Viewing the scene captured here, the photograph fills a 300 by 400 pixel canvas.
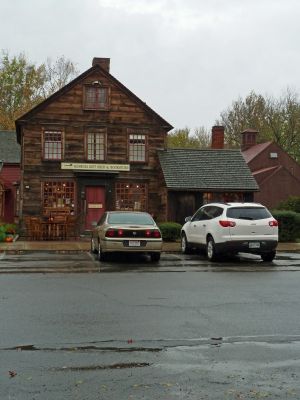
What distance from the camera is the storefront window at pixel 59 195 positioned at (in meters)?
25.6

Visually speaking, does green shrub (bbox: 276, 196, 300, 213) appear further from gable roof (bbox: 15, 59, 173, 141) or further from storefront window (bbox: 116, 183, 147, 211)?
storefront window (bbox: 116, 183, 147, 211)

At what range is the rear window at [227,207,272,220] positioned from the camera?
15750 millimetres

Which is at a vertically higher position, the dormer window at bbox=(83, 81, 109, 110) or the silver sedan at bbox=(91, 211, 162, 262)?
Result: the dormer window at bbox=(83, 81, 109, 110)

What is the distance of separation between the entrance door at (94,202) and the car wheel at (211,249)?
1037 centimetres

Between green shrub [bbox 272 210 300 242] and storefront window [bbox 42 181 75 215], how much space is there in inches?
366

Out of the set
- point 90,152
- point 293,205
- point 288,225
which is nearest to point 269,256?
point 288,225

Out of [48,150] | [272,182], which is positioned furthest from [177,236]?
[272,182]

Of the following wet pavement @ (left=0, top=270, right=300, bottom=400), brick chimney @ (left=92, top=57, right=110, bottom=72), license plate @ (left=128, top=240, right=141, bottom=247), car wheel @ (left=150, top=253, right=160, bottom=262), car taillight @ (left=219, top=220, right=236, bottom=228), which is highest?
brick chimney @ (left=92, top=57, right=110, bottom=72)

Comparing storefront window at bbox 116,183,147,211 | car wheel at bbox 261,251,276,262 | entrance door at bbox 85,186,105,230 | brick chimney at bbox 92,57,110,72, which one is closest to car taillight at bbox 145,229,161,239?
car wheel at bbox 261,251,276,262

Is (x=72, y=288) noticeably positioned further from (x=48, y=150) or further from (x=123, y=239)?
(x=48, y=150)

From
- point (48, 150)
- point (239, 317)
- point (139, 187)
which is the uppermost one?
point (48, 150)

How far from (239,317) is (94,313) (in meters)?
2.12

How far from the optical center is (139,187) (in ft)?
87.3

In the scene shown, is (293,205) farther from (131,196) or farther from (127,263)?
(127,263)
